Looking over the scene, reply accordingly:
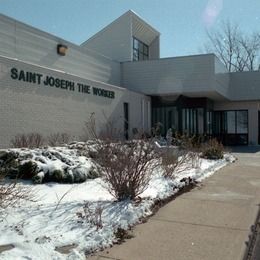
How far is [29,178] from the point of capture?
8.34 meters

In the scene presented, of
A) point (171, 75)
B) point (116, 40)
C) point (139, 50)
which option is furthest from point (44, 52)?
point (139, 50)

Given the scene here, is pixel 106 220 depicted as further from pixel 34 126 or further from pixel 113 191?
pixel 34 126

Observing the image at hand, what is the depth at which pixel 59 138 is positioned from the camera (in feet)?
52.4

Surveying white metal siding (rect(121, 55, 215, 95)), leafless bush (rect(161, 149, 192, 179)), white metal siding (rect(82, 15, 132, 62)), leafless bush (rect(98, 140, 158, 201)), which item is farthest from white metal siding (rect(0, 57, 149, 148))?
white metal siding (rect(82, 15, 132, 62))

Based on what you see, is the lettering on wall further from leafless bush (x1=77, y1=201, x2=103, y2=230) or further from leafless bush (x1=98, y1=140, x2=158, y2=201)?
leafless bush (x1=77, y1=201, x2=103, y2=230)

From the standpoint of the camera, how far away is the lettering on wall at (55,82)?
1407 cm

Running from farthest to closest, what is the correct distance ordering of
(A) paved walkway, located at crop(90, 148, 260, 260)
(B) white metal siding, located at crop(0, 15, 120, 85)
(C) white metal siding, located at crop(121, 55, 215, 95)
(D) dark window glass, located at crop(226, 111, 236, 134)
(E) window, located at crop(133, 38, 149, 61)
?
(D) dark window glass, located at crop(226, 111, 236, 134)
(E) window, located at crop(133, 38, 149, 61)
(C) white metal siding, located at crop(121, 55, 215, 95)
(B) white metal siding, located at crop(0, 15, 120, 85)
(A) paved walkway, located at crop(90, 148, 260, 260)

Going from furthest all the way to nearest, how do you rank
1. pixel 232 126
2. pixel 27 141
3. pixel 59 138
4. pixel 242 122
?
pixel 232 126 < pixel 242 122 < pixel 59 138 < pixel 27 141

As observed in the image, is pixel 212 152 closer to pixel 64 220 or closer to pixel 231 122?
pixel 64 220

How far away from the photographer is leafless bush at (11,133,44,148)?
41.3 ft

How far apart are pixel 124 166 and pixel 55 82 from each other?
10.1m

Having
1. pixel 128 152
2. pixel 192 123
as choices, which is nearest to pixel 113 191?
pixel 128 152

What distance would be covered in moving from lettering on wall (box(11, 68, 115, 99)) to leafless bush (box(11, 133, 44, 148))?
203 cm

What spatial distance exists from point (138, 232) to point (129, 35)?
23648 millimetres
